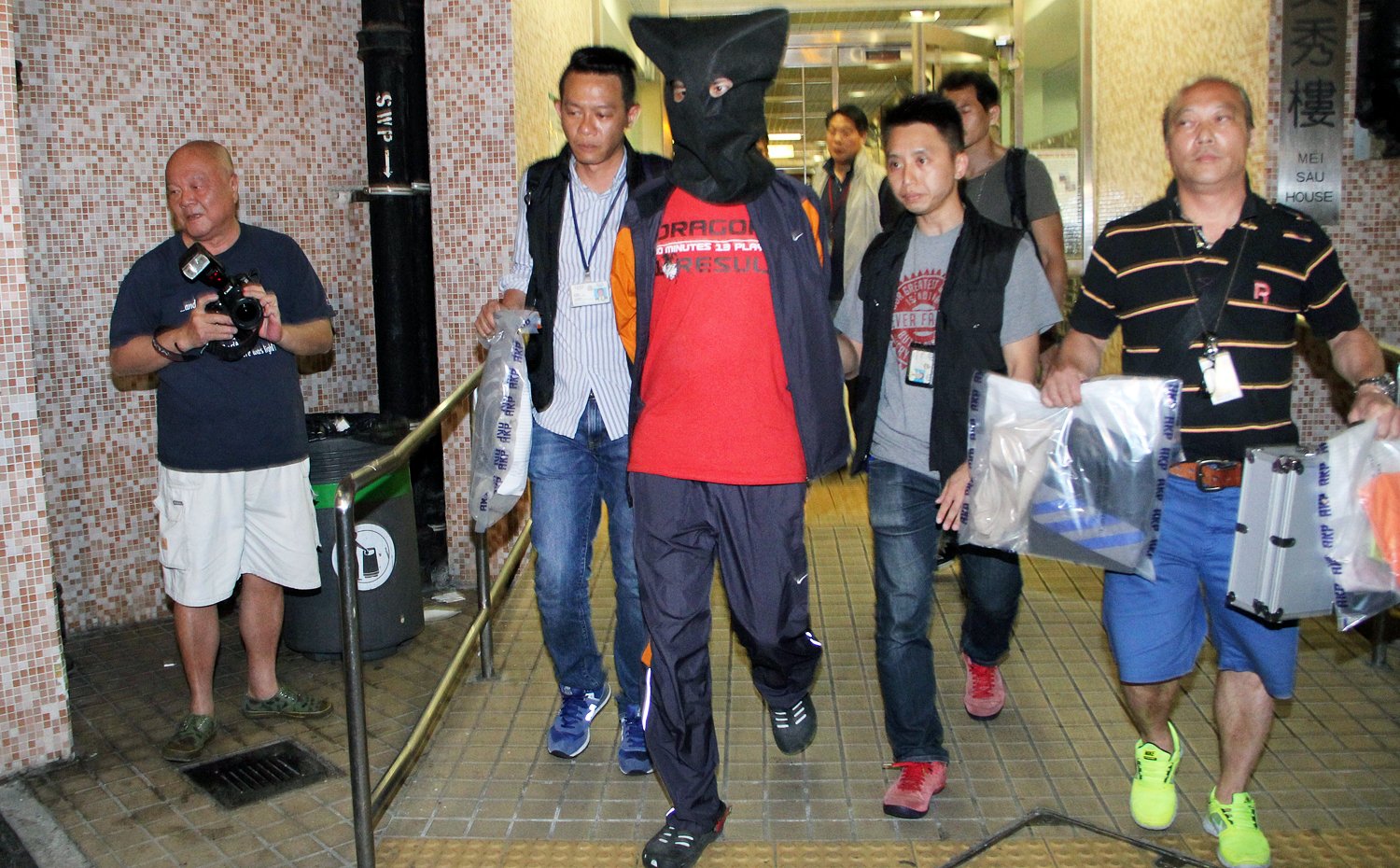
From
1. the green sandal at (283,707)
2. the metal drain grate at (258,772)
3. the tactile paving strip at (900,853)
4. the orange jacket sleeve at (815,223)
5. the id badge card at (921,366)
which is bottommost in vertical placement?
the tactile paving strip at (900,853)

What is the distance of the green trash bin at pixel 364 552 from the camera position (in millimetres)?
4676

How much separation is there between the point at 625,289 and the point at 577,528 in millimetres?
812

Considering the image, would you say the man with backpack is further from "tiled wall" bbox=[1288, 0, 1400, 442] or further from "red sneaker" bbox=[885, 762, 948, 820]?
"red sneaker" bbox=[885, 762, 948, 820]

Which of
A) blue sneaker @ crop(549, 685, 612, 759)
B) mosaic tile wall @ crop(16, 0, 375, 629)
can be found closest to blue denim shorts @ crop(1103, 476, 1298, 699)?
blue sneaker @ crop(549, 685, 612, 759)

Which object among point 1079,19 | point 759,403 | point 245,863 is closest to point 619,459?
point 759,403

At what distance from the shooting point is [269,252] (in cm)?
421

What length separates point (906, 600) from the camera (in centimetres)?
338

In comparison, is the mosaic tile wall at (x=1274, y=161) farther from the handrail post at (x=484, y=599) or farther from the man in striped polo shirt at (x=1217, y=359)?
the handrail post at (x=484, y=599)

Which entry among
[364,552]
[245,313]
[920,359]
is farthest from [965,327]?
[364,552]

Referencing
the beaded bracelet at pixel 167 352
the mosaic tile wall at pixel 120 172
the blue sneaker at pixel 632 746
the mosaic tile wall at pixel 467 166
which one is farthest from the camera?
the mosaic tile wall at pixel 467 166

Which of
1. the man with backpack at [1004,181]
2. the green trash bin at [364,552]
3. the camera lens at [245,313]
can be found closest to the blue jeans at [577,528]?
the camera lens at [245,313]

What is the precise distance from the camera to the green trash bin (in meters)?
4.68

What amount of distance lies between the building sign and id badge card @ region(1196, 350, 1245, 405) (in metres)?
2.68

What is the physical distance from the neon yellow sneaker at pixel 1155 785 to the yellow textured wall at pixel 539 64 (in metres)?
3.55
